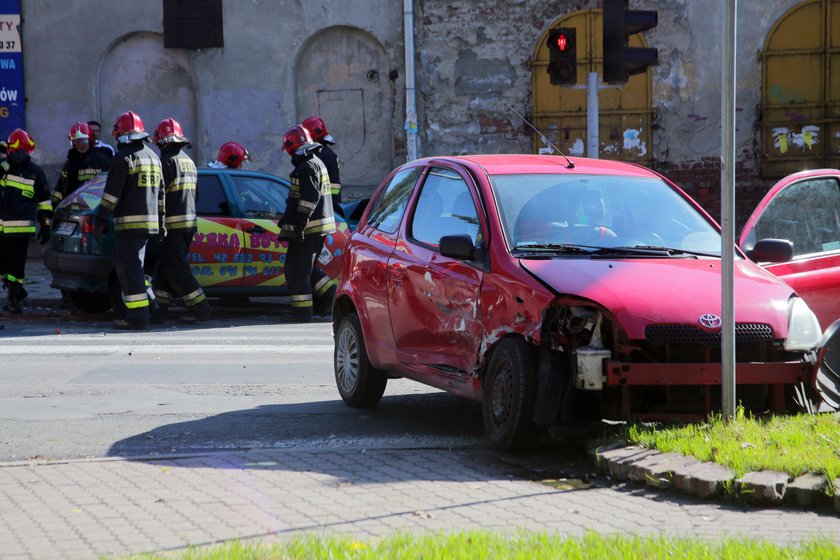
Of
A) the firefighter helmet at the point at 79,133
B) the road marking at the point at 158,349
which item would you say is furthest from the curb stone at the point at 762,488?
the firefighter helmet at the point at 79,133

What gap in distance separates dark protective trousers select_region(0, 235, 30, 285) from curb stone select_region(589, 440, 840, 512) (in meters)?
10.7

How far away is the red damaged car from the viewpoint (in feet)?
21.4

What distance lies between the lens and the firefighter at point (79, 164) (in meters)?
16.4

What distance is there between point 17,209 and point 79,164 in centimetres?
142

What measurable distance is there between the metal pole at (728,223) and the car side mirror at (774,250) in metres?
1.05

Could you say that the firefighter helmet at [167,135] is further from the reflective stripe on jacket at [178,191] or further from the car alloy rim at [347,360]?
the car alloy rim at [347,360]

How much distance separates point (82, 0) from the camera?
2327cm

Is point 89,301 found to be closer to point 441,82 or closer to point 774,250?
point 441,82

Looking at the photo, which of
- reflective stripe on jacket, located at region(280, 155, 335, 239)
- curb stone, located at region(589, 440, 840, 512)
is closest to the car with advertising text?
reflective stripe on jacket, located at region(280, 155, 335, 239)

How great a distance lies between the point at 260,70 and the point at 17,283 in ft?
29.0

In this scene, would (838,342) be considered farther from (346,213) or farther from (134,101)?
(134,101)

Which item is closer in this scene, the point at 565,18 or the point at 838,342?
the point at 838,342

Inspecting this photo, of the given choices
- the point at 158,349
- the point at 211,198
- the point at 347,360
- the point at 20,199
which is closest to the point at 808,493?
the point at 347,360

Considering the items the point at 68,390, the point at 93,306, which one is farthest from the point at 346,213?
the point at 68,390
